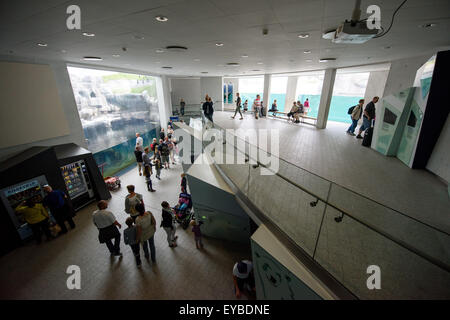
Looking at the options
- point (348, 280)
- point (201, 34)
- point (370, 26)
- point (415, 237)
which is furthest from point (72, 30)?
point (415, 237)

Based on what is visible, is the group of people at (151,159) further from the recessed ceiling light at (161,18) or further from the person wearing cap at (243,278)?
the recessed ceiling light at (161,18)

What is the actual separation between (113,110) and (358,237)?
42.0 ft

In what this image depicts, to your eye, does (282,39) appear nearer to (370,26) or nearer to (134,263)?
(370,26)

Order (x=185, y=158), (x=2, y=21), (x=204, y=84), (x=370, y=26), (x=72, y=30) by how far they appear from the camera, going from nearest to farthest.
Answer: (x=370, y=26)
(x=2, y=21)
(x=72, y=30)
(x=185, y=158)
(x=204, y=84)

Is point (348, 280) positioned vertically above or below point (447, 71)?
below

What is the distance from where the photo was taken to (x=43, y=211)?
4.83 m

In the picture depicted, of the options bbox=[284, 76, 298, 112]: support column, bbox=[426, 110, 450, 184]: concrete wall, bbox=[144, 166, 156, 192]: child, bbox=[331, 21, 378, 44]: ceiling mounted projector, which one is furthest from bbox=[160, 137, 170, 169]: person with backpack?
bbox=[284, 76, 298, 112]: support column

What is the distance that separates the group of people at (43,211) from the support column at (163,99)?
1120 cm

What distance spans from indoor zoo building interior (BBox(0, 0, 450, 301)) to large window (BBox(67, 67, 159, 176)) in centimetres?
45

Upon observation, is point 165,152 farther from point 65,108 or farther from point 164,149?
point 65,108

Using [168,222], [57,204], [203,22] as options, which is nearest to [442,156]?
[203,22]

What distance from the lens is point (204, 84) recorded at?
55.8 ft

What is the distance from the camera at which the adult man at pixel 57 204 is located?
482 centimetres
